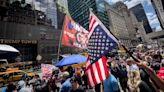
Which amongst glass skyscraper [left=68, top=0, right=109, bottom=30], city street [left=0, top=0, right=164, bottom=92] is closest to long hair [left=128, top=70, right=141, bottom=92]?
city street [left=0, top=0, right=164, bottom=92]

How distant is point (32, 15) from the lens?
71.3 meters

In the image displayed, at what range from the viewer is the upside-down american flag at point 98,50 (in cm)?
386

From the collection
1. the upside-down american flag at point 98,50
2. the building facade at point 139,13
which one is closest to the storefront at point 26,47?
the upside-down american flag at point 98,50

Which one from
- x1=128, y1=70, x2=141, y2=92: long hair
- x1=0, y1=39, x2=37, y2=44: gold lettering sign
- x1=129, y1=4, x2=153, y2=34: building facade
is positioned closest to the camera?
x1=128, y1=70, x2=141, y2=92: long hair

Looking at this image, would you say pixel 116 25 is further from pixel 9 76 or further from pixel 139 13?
pixel 9 76

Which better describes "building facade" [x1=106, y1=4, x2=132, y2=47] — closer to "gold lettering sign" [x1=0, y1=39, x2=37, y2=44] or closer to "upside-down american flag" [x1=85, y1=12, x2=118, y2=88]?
"gold lettering sign" [x1=0, y1=39, x2=37, y2=44]

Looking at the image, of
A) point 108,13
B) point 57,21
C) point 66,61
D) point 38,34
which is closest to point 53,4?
point 57,21

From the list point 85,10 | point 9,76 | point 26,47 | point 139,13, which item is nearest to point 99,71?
point 9,76

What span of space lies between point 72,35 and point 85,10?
127538mm

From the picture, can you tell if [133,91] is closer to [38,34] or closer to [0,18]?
[0,18]

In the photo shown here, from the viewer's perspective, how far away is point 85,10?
436 ft

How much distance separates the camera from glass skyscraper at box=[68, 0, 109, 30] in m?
124

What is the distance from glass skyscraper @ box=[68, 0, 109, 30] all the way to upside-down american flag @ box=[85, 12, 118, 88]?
10364 centimetres

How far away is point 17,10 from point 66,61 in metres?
64.8
